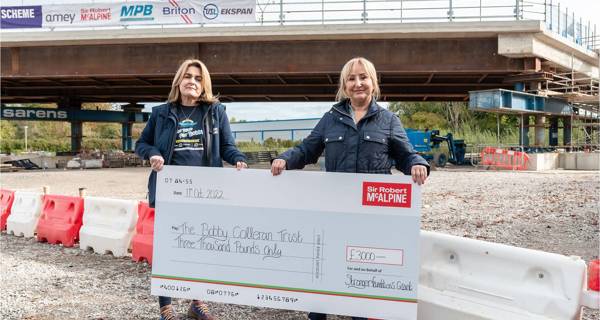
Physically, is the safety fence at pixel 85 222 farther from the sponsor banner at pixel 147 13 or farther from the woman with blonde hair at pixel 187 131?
the sponsor banner at pixel 147 13

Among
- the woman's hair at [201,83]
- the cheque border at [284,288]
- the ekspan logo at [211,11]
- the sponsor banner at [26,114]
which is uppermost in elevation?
the ekspan logo at [211,11]

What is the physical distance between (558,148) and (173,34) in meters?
19.7

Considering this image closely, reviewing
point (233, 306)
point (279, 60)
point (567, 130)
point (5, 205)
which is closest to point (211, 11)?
point (279, 60)

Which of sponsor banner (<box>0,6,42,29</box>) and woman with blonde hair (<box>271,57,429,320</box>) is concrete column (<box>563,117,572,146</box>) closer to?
woman with blonde hair (<box>271,57,429,320</box>)

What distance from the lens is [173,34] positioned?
67.8 ft

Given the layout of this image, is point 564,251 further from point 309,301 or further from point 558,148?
point 558,148

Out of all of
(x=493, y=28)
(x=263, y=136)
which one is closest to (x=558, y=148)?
(x=493, y=28)

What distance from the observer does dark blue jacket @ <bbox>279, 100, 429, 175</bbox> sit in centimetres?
332

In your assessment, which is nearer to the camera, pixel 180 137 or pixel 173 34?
pixel 180 137

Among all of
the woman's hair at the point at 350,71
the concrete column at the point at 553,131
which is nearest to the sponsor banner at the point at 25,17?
the woman's hair at the point at 350,71

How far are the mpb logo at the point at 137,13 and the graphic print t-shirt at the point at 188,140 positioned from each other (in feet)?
61.2

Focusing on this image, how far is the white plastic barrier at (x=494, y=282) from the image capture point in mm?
3096

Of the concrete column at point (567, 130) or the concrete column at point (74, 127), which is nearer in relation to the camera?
the concrete column at point (567, 130)

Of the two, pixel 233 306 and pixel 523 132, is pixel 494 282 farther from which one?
pixel 523 132
